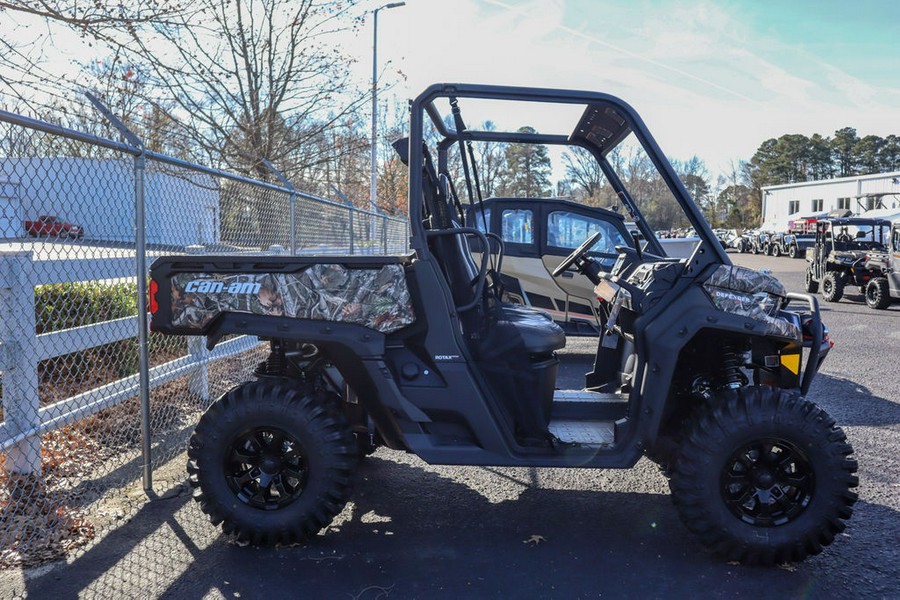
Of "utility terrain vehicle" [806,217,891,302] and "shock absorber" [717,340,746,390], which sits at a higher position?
"utility terrain vehicle" [806,217,891,302]

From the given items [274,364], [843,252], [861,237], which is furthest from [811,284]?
[274,364]

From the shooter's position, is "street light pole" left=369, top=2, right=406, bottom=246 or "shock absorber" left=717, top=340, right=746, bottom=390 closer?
"shock absorber" left=717, top=340, right=746, bottom=390

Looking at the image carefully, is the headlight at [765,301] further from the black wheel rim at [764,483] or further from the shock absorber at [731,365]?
the black wheel rim at [764,483]

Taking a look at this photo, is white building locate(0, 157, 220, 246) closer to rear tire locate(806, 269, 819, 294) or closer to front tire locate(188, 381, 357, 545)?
front tire locate(188, 381, 357, 545)

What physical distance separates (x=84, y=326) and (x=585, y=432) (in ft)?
9.90

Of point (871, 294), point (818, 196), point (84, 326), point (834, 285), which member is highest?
point (818, 196)

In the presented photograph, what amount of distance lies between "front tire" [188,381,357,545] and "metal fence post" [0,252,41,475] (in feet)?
3.02

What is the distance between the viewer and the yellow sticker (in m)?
3.56

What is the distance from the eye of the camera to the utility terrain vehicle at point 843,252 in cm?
1541

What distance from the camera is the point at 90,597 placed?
2842mm

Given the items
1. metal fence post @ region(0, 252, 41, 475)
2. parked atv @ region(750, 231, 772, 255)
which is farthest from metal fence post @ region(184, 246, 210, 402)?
parked atv @ region(750, 231, 772, 255)

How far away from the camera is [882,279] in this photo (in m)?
14.2

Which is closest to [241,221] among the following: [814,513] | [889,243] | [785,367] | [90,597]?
[90,597]

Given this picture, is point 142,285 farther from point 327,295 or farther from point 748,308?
point 748,308
